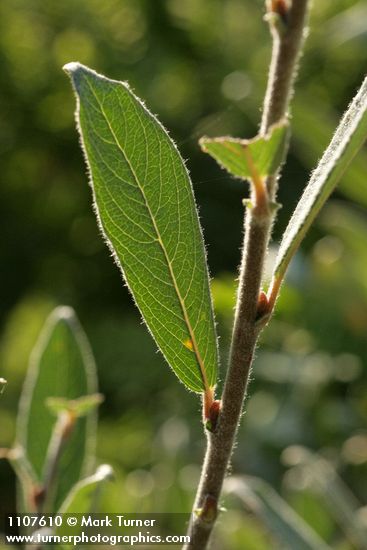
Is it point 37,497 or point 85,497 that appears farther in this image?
point 37,497

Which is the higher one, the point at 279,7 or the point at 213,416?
the point at 279,7

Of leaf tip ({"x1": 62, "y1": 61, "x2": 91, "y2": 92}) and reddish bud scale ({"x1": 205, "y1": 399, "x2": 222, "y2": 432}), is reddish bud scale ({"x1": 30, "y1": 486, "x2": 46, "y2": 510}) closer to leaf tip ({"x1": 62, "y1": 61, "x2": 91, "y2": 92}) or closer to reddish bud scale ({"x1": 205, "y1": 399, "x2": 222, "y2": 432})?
reddish bud scale ({"x1": 205, "y1": 399, "x2": 222, "y2": 432})

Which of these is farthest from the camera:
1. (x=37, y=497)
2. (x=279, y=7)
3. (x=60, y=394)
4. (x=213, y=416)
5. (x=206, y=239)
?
(x=206, y=239)

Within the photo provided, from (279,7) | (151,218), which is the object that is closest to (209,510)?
(151,218)

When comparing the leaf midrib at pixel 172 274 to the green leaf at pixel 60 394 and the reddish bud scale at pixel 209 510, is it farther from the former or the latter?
the green leaf at pixel 60 394

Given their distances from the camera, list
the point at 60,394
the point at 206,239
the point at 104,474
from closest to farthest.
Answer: the point at 104,474, the point at 60,394, the point at 206,239

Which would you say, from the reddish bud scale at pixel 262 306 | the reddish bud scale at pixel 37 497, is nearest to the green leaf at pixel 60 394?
the reddish bud scale at pixel 37 497

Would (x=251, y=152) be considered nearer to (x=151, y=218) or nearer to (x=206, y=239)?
(x=151, y=218)
